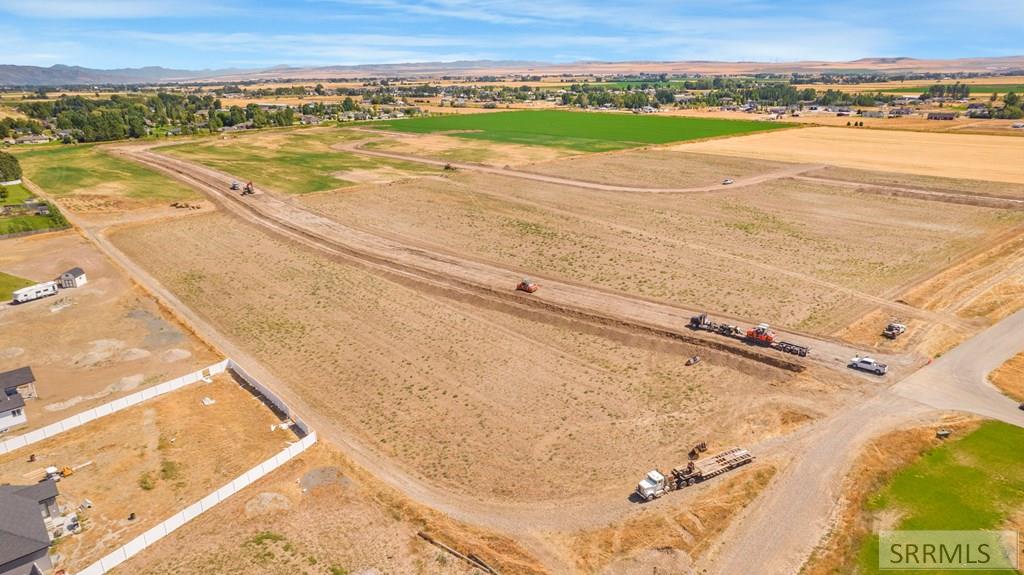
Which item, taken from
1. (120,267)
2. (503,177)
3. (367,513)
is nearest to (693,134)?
(503,177)

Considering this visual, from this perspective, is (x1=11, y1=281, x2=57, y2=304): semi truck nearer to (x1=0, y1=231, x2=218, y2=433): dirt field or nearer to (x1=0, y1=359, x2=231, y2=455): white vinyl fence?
(x1=0, y1=231, x2=218, y2=433): dirt field

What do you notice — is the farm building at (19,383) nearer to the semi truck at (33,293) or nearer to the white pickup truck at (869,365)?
the semi truck at (33,293)

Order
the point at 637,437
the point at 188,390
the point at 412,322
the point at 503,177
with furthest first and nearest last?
1. the point at 503,177
2. the point at 412,322
3. the point at 188,390
4. the point at 637,437

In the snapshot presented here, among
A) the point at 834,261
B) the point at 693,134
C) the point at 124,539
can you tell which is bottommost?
the point at 124,539

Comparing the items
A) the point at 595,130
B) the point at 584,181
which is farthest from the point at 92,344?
the point at 595,130

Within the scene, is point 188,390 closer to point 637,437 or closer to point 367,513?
point 367,513

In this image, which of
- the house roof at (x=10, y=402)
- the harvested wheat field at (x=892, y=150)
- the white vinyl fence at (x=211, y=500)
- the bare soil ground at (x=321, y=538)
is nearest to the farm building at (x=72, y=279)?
the house roof at (x=10, y=402)
